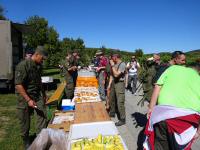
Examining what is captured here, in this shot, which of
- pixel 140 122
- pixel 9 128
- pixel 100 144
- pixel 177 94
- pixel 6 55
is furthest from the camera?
pixel 6 55

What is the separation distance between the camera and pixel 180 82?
11.9 ft

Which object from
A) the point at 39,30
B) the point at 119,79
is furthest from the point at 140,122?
the point at 39,30

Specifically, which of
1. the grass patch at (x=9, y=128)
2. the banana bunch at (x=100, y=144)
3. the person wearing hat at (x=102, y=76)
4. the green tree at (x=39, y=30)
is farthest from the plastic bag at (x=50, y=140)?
the green tree at (x=39, y=30)

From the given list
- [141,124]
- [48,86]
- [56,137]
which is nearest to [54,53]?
[48,86]

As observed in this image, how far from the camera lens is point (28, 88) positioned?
17.9ft

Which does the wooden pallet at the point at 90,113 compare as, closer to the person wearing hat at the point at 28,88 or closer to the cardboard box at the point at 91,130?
the cardboard box at the point at 91,130

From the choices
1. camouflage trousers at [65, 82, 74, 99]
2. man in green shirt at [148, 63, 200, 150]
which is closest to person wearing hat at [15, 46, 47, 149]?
man in green shirt at [148, 63, 200, 150]

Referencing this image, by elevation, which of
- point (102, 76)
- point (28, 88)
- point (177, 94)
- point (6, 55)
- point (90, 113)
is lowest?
point (90, 113)

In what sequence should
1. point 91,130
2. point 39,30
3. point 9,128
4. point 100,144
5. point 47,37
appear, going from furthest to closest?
point 47,37 → point 39,30 → point 9,128 → point 91,130 → point 100,144

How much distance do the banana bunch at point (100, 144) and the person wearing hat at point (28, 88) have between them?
179cm

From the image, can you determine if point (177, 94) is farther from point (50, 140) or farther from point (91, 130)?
point (50, 140)

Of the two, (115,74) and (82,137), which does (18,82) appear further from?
(115,74)

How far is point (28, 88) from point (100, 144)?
229 cm

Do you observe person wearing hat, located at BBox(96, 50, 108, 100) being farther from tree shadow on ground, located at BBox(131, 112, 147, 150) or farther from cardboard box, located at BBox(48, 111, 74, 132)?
cardboard box, located at BBox(48, 111, 74, 132)
